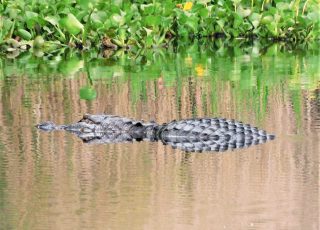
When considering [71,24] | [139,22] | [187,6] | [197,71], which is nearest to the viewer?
[197,71]

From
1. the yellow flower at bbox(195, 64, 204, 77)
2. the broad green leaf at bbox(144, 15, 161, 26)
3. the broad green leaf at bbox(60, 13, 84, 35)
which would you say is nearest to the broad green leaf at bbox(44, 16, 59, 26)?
the broad green leaf at bbox(60, 13, 84, 35)

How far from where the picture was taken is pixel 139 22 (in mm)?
15688

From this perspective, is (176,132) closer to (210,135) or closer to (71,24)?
(210,135)

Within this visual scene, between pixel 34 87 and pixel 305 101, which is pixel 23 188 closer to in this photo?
pixel 305 101

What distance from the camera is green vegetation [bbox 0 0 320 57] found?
15523 millimetres

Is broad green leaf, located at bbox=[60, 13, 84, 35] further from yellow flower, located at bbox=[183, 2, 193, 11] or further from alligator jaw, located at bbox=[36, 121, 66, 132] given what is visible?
alligator jaw, located at bbox=[36, 121, 66, 132]

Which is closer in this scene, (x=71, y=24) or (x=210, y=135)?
(x=210, y=135)

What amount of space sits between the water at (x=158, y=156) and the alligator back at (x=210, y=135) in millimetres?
148

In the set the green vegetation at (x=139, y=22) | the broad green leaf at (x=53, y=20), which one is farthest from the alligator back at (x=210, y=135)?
the broad green leaf at (x=53, y=20)

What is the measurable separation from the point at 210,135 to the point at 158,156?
0.71m

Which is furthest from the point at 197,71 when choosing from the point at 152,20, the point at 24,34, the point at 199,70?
the point at 24,34

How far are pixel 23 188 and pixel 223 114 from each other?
2909 millimetres

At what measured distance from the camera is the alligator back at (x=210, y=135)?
9.16m

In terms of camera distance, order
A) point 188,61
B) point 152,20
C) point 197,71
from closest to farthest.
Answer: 1. point 197,71
2. point 188,61
3. point 152,20
